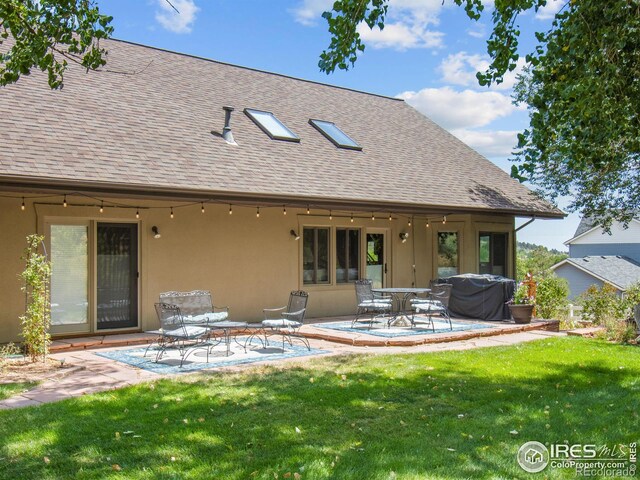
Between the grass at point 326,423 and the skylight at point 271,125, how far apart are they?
7392 millimetres

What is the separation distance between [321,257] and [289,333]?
3701 mm

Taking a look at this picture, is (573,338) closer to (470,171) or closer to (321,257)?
(321,257)

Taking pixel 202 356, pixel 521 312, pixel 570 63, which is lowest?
pixel 202 356

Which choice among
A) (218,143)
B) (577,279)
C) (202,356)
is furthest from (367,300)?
(577,279)

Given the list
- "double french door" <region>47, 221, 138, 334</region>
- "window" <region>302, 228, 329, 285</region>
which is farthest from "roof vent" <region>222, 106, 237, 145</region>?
"double french door" <region>47, 221, 138, 334</region>

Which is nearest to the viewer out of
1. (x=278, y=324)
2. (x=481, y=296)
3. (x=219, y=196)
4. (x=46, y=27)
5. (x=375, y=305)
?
(x=46, y=27)

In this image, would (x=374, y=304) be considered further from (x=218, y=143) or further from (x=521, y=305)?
(x=218, y=143)

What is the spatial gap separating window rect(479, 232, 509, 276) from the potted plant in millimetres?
3213

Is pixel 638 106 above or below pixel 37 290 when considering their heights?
above

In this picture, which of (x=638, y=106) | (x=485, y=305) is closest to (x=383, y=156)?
(x=485, y=305)

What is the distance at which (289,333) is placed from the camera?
1101 cm

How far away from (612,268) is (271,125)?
31.5m

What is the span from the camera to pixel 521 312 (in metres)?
13.3

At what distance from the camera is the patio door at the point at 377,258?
15344 mm
